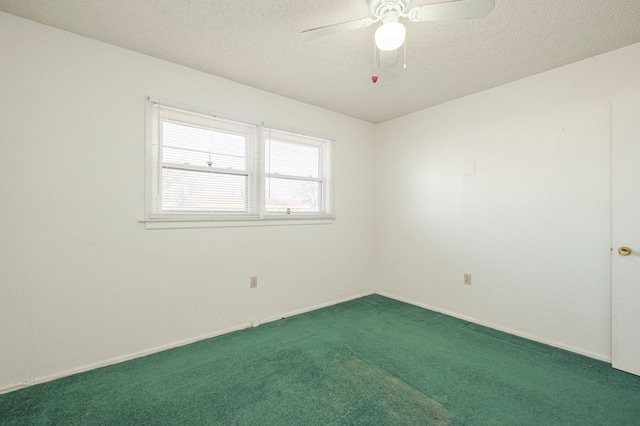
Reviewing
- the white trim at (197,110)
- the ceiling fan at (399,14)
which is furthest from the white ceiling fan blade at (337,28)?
the white trim at (197,110)

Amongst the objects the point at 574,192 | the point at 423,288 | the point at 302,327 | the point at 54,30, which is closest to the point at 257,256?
the point at 302,327

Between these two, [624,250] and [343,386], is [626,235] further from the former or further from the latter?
[343,386]

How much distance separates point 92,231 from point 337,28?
2.17 metres

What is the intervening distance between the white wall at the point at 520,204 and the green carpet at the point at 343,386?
0.38 meters

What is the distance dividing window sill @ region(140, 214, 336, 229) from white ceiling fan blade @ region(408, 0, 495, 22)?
2.13 m

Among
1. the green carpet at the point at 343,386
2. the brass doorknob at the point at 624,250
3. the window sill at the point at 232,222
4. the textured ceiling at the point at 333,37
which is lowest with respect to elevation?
the green carpet at the point at 343,386

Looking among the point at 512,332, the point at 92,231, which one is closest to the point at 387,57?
the point at 92,231

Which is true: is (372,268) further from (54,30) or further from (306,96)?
(54,30)

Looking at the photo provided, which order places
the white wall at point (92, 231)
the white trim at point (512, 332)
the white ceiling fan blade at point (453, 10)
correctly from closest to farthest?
the white ceiling fan blade at point (453, 10), the white wall at point (92, 231), the white trim at point (512, 332)

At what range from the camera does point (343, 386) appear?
1887 mm

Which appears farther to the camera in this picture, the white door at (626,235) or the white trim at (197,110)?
the white trim at (197,110)

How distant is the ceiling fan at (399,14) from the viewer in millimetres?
1363

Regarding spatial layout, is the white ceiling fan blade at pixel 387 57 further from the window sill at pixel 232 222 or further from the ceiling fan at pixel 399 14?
the window sill at pixel 232 222

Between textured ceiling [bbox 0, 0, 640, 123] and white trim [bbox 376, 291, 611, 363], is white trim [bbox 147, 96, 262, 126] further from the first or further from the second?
white trim [bbox 376, 291, 611, 363]
